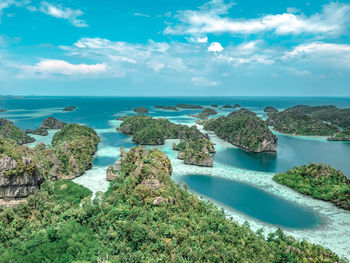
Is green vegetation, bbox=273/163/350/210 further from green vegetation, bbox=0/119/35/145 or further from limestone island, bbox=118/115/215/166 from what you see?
green vegetation, bbox=0/119/35/145

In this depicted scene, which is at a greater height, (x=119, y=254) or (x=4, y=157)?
(x=4, y=157)

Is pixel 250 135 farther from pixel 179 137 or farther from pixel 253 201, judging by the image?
pixel 253 201

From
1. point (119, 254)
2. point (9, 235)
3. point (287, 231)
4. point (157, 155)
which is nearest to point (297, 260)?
point (287, 231)

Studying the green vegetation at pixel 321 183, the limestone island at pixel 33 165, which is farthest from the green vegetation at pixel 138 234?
the green vegetation at pixel 321 183

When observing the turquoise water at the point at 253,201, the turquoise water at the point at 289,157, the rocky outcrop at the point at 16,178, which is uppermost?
the rocky outcrop at the point at 16,178

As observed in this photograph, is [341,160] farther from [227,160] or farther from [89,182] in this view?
[89,182]

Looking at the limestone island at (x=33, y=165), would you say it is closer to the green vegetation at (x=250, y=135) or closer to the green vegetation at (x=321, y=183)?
the green vegetation at (x=321, y=183)
